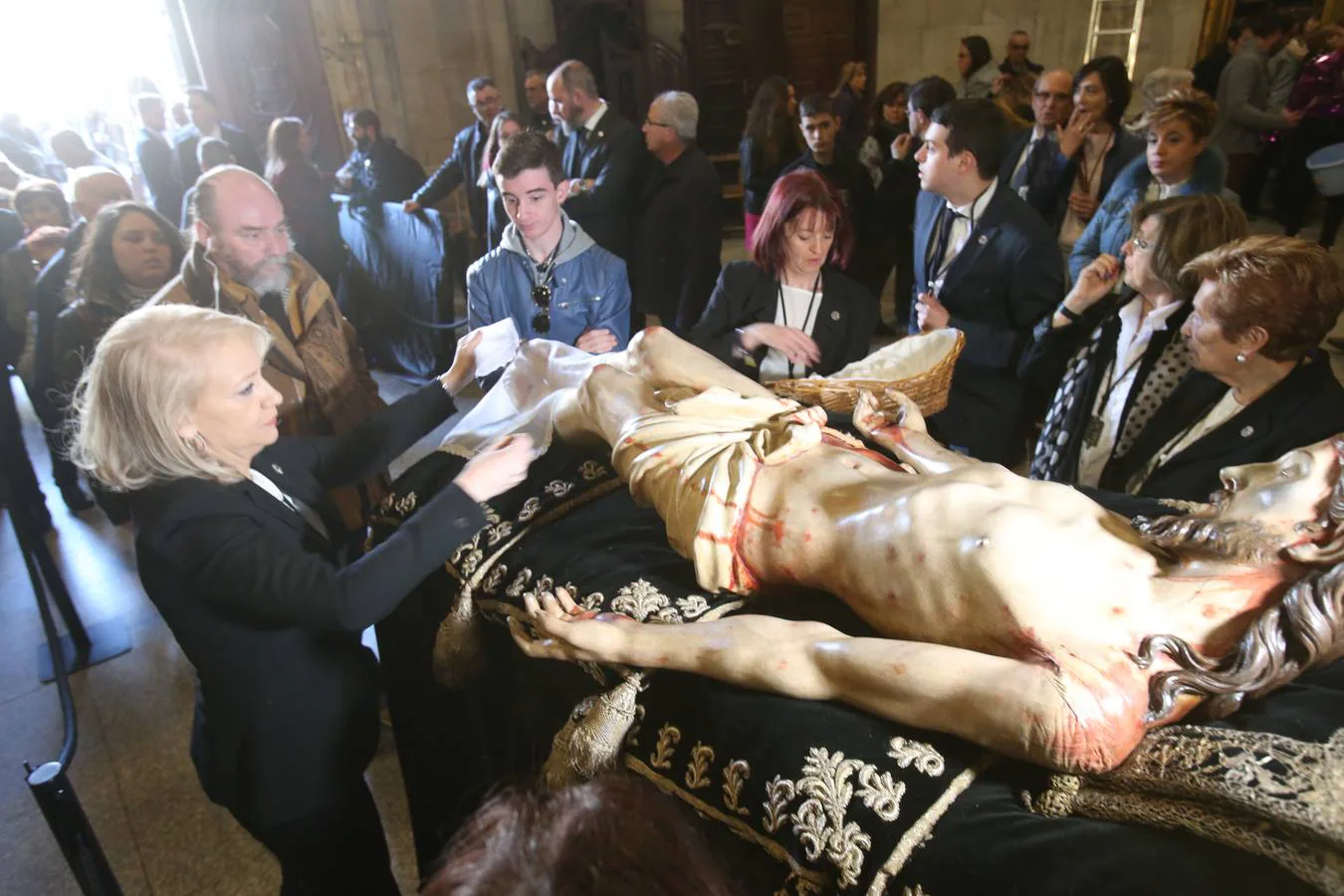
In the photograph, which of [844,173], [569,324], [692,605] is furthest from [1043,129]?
[692,605]

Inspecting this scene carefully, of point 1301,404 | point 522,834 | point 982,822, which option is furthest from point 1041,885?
point 1301,404

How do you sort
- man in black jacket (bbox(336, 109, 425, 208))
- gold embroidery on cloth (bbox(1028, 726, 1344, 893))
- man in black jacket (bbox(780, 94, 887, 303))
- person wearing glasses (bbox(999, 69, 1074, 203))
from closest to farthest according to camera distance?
1. gold embroidery on cloth (bbox(1028, 726, 1344, 893))
2. person wearing glasses (bbox(999, 69, 1074, 203))
3. man in black jacket (bbox(780, 94, 887, 303))
4. man in black jacket (bbox(336, 109, 425, 208))

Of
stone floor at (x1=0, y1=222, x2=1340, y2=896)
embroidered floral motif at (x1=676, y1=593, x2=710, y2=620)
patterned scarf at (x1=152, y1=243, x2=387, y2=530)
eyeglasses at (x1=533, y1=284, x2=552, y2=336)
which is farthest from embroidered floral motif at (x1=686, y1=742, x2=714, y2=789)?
eyeglasses at (x1=533, y1=284, x2=552, y2=336)

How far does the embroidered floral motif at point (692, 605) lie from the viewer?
1.60 metres

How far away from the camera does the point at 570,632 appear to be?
1.47 m

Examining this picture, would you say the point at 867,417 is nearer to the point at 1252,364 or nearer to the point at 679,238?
the point at 1252,364

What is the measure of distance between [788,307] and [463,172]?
397 centimetres

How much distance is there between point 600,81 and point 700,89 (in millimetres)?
1072

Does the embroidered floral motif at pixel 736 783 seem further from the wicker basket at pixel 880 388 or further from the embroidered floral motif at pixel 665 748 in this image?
the wicker basket at pixel 880 388

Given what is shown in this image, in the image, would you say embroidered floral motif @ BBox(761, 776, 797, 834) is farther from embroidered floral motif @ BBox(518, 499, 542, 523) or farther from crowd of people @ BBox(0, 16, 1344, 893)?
embroidered floral motif @ BBox(518, 499, 542, 523)

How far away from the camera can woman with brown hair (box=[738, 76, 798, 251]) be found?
4.94 meters

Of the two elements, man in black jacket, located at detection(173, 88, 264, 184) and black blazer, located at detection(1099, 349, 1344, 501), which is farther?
man in black jacket, located at detection(173, 88, 264, 184)

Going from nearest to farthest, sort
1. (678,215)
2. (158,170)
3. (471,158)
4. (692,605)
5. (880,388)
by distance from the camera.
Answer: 1. (692,605)
2. (880,388)
3. (678,215)
4. (471,158)
5. (158,170)

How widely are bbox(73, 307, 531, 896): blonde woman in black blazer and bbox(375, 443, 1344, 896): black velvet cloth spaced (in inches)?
12.5
